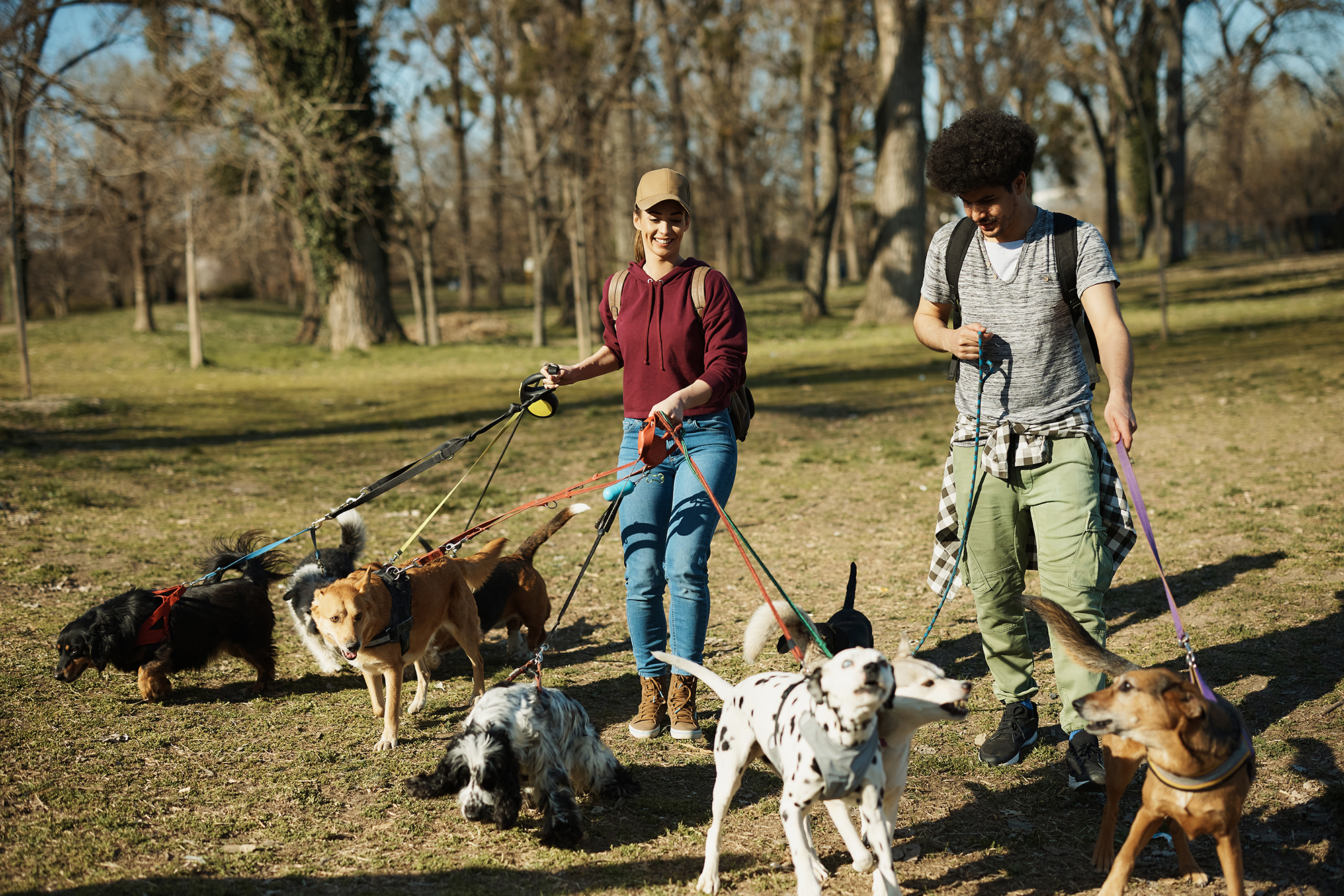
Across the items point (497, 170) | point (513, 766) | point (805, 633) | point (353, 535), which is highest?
point (497, 170)

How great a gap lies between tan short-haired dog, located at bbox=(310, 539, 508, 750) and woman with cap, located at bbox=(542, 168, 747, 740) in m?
0.96

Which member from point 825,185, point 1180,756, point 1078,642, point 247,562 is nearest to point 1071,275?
point 1078,642

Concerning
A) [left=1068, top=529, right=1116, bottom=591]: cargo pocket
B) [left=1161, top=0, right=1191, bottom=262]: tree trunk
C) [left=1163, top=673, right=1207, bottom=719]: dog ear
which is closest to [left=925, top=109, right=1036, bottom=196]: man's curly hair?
[left=1068, top=529, right=1116, bottom=591]: cargo pocket

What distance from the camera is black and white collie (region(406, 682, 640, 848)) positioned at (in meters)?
3.44

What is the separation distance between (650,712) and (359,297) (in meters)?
21.8

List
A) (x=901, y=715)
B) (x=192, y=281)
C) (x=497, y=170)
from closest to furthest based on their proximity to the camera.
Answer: (x=901, y=715) → (x=192, y=281) → (x=497, y=170)

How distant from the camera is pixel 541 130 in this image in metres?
25.5

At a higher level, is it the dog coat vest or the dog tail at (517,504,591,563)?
the dog tail at (517,504,591,563)

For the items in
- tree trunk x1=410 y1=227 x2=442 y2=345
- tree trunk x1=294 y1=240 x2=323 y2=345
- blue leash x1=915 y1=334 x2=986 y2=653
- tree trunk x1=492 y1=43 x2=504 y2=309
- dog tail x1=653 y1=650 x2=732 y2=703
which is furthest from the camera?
tree trunk x1=294 y1=240 x2=323 y2=345

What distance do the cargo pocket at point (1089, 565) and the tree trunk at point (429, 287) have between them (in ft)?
74.9

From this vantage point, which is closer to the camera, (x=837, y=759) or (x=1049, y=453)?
(x=837, y=759)

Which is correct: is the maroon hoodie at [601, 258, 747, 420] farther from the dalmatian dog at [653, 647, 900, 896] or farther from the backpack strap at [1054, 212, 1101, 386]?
the dalmatian dog at [653, 647, 900, 896]

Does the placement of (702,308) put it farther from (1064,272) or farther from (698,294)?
(1064,272)

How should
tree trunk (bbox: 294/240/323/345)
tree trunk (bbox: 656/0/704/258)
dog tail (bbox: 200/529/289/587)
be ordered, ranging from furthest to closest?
tree trunk (bbox: 656/0/704/258)
tree trunk (bbox: 294/240/323/345)
dog tail (bbox: 200/529/289/587)
